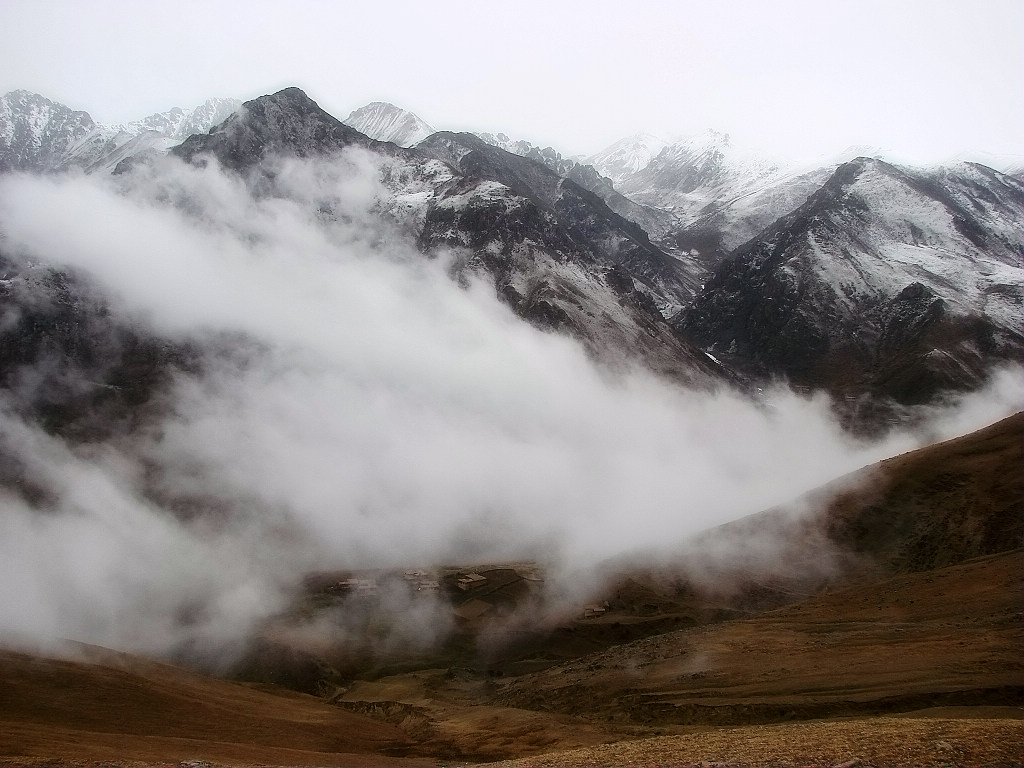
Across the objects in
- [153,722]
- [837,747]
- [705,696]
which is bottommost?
[705,696]

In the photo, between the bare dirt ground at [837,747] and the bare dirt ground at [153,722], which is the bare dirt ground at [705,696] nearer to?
the bare dirt ground at [837,747]

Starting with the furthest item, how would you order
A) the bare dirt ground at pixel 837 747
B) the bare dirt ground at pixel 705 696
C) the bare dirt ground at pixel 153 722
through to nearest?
the bare dirt ground at pixel 153 722 → the bare dirt ground at pixel 705 696 → the bare dirt ground at pixel 837 747

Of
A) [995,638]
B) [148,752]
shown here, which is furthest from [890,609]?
[148,752]

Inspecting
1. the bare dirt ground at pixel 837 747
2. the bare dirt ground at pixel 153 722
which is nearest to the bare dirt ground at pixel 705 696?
the bare dirt ground at pixel 837 747

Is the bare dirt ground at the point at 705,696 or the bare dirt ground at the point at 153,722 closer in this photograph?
the bare dirt ground at the point at 705,696

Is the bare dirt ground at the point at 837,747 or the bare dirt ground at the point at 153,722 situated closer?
the bare dirt ground at the point at 837,747

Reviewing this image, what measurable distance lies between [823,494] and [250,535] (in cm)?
14505

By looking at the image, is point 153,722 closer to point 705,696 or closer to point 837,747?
point 705,696

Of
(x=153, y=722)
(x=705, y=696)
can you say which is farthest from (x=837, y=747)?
(x=153, y=722)

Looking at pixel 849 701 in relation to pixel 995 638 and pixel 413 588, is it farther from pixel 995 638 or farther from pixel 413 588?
pixel 413 588

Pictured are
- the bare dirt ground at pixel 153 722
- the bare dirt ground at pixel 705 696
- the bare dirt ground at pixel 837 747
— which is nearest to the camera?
the bare dirt ground at pixel 837 747

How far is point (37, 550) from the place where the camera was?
172500 mm

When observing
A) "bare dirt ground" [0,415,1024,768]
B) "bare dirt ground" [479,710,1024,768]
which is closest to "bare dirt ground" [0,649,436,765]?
"bare dirt ground" [0,415,1024,768]

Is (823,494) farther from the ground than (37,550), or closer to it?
closer to it
